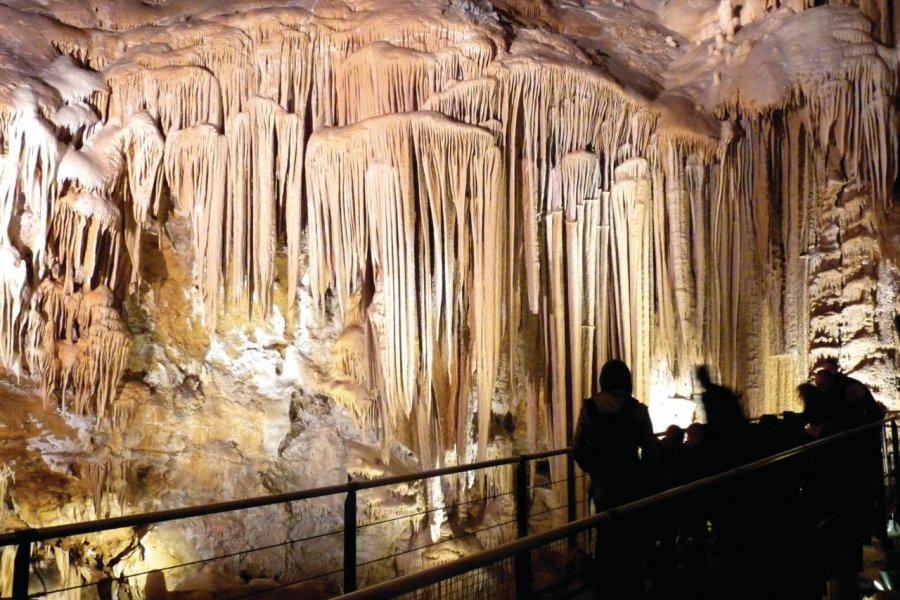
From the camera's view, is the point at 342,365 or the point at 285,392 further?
the point at 285,392

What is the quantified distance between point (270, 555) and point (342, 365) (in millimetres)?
2892

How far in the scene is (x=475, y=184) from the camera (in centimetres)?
533

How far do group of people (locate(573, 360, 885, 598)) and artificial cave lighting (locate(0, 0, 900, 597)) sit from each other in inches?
70.5

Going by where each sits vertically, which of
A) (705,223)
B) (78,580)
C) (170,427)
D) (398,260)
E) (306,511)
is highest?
(705,223)

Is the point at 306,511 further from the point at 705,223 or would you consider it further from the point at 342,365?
the point at 705,223

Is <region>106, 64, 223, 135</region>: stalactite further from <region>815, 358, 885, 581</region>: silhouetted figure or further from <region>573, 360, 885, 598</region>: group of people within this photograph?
<region>815, 358, 885, 581</region>: silhouetted figure

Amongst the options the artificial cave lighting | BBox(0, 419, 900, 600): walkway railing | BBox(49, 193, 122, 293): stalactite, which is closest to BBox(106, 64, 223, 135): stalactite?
the artificial cave lighting

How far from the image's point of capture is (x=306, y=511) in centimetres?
821

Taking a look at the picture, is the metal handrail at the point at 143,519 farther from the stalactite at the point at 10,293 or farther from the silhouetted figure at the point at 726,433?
the stalactite at the point at 10,293

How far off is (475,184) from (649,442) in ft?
10.1

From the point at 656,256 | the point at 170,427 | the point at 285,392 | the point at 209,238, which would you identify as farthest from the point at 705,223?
the point at 170,427

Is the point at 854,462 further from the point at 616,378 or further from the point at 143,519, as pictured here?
the point at 143,519

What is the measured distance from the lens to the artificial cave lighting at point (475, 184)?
5.25 m

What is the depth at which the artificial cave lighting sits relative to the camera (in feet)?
17.2
